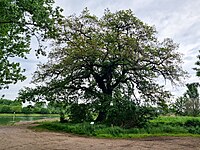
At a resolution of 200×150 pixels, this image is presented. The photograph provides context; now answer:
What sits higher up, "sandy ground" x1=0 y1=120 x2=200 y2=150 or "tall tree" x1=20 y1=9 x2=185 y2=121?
"tall tree" x1=20 y1=9 x2=185 y2=121

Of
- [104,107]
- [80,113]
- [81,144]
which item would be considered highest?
[104,107]

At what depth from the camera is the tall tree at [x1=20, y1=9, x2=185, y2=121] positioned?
20.6 meters

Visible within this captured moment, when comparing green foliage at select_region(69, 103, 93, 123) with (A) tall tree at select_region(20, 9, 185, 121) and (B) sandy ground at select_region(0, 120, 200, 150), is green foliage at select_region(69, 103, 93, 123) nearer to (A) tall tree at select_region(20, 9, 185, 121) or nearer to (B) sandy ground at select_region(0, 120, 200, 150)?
(A) tall tree at select_region(20, 9, 185, 121)

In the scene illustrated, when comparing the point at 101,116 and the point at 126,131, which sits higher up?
the point at 101,116

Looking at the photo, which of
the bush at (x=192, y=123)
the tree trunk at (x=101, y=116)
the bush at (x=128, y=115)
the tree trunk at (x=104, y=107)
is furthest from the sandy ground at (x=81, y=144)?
the tree trunk at (x=101, y=116)

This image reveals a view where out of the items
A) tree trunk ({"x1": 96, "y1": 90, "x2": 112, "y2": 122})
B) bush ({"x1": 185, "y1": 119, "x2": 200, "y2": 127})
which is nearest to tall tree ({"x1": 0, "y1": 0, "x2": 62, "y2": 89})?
tree trunk ({"x1": 96, "y1": 90, "x2": 112, "y2": 122})

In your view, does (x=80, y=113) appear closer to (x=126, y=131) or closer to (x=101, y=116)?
(x=101, y=116)

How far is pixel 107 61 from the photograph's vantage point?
22.1m

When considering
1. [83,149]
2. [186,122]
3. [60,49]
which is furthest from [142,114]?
[83,149]

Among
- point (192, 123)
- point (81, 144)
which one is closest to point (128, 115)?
point (192, 123)

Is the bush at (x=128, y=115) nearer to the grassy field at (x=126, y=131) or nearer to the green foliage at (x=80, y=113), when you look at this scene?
the grassy field at (x=126, y=131)

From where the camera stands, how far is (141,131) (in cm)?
1812

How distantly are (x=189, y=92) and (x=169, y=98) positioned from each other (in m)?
44.3

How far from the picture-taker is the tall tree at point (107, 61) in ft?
67.6
